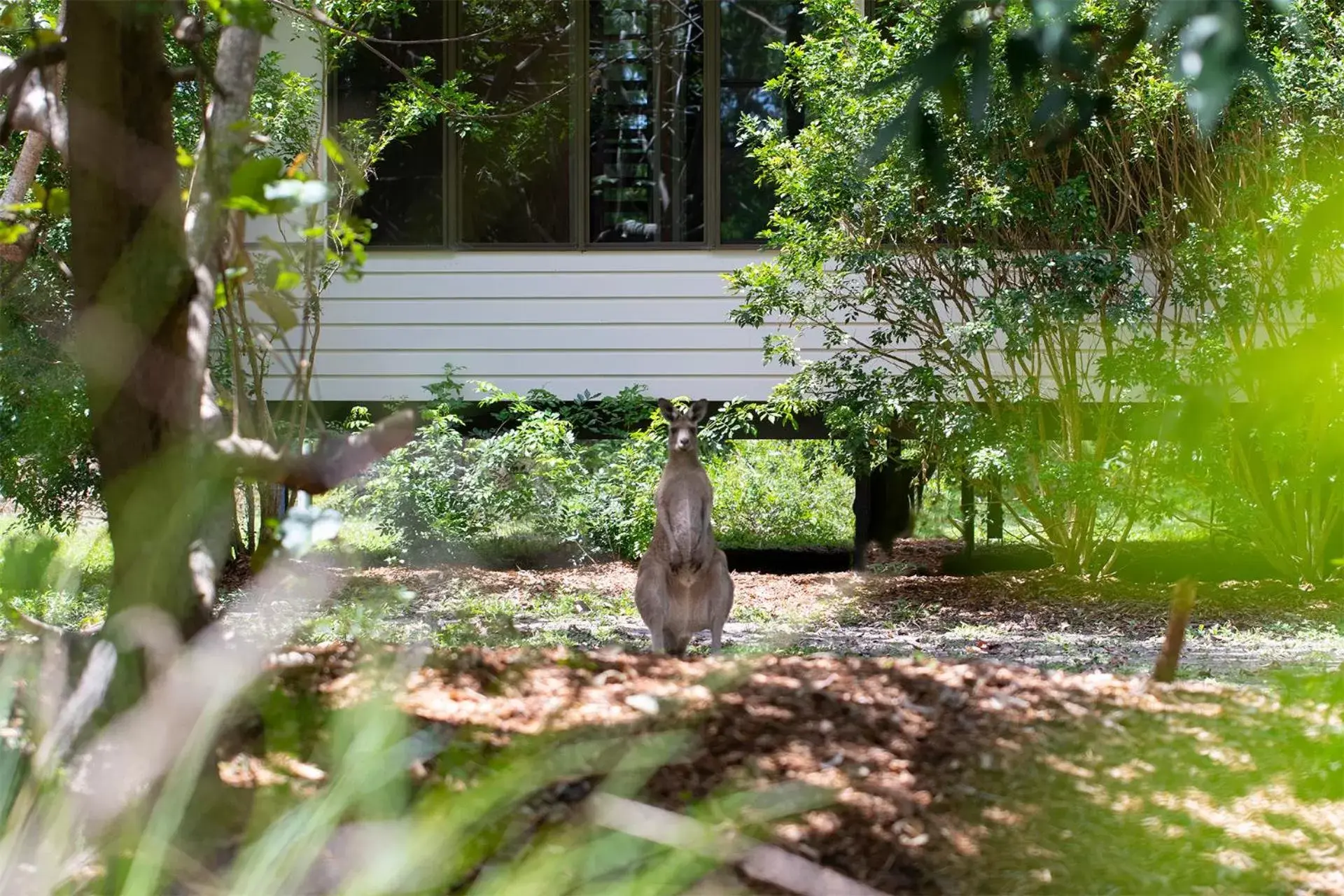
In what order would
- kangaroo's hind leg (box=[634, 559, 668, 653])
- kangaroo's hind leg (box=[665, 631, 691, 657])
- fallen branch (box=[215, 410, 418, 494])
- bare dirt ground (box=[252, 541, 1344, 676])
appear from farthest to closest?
1. bare dirt ground (box=[252, 541, 1344, 676])
2. kangaroo's hind leg (box=[665, 631, 691, 657])
3. kangaroo's hind leg (box=[634, 559, 668, 653])
4. fallen branch (box=[215, 410, 418, 494])

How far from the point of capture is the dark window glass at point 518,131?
39.8 ft

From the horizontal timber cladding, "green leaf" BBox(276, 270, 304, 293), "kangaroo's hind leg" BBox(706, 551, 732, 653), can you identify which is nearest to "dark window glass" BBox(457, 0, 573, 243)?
the horizontal timber cladding

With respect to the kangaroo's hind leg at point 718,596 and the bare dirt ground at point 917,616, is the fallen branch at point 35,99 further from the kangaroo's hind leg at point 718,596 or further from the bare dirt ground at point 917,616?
the kangaroo's hind leg at point 718,596

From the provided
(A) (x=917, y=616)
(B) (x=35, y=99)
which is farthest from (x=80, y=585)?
(A) (x=917, y=616)

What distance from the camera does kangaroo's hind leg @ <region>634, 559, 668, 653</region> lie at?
7188 mm

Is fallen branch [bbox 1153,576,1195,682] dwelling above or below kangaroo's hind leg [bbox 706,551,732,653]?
above

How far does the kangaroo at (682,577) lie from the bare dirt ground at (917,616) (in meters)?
0.61

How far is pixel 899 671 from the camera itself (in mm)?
4117

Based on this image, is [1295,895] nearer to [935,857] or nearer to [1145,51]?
[935,857]

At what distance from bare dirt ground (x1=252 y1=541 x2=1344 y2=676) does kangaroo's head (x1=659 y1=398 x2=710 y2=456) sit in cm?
124

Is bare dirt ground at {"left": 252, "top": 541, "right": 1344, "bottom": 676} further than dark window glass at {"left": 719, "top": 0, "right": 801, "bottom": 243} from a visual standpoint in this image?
No

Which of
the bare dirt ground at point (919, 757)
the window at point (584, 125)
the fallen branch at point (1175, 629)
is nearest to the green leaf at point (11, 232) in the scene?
the bare dirt ground at point (919, 757)

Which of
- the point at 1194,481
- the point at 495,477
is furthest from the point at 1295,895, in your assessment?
the point at 495,477

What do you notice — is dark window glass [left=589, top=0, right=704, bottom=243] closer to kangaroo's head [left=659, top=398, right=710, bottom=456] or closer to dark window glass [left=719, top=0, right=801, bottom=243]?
dark window glass [left=719, top=0, right=801, bottom=243]
